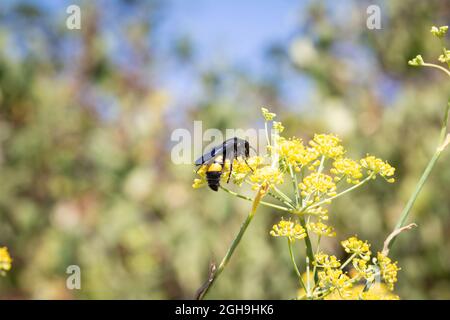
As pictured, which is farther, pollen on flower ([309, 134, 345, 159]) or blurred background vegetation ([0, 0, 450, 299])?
→ blurred background vegetation ([0, 0, 450, 299])

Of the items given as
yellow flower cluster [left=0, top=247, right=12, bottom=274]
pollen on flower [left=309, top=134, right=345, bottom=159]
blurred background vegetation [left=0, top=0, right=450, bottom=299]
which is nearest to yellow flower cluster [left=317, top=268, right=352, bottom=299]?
pollen on flower [left=309, top=134, right=345, bottom=159]

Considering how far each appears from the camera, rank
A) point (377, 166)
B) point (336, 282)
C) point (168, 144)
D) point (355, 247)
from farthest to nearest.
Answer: point (168, 144) → point (377, 166) → point (355, 247) → point (336, 282)

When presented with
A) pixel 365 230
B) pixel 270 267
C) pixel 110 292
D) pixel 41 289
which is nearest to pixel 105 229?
pixel 110 292

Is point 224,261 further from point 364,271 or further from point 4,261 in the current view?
point 4,261

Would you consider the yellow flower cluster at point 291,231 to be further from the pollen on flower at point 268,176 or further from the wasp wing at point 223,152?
the wasp wing at point 223,152

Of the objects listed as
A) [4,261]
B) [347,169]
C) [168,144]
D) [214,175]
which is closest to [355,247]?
[347,169]

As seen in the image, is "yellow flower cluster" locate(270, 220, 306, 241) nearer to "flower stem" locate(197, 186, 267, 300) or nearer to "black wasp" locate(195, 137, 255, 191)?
"flower stem" locate(197, 186, 267, 300)

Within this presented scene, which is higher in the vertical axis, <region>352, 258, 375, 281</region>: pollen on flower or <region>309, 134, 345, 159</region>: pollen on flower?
<region>309, 134, 345, 159</region>: pollen on flower

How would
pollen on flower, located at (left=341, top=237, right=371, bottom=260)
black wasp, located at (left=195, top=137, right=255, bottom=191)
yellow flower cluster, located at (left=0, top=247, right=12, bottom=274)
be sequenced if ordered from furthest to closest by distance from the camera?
black wasp, located at (left=195, top=137, right=255, bottom=191), pollen on flower, located at (left=341, top=237, right=371, bottom=260), yellow flower cluster, located at (left=0, top=247, right=12, bottom=274)

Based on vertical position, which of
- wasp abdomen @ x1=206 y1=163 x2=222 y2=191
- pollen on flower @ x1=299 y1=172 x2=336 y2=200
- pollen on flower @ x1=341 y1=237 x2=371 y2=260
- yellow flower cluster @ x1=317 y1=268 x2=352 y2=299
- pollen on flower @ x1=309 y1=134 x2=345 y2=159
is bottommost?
yellow flower cluster @ x1=317 y1=268 x2=352 y2=299
